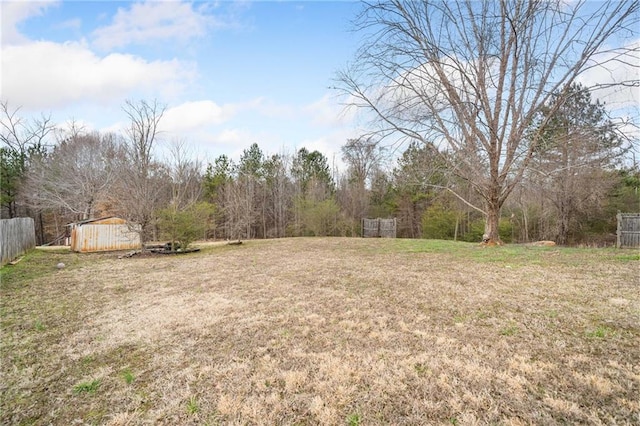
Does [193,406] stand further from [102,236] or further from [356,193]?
[356,193]

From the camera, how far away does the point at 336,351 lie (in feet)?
8.41

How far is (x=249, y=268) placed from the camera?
663 centimetres

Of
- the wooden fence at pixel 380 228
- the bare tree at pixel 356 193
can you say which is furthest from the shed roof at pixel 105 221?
the wooden fence at pixel 380 228

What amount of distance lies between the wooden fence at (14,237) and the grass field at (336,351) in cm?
381

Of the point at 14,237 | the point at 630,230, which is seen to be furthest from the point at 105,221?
the point at 630,230

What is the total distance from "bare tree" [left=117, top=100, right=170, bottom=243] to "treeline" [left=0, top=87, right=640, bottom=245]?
0.04m

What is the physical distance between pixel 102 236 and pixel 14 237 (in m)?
2.62

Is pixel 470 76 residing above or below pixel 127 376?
above

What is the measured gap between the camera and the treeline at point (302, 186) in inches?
345

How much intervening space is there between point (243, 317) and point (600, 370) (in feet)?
10.4

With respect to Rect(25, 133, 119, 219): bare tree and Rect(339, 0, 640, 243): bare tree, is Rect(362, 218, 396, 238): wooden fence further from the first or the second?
Rect(25, 133, 119, 219): bare tree

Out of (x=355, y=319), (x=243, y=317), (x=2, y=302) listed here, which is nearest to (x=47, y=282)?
(x=2, y=302)

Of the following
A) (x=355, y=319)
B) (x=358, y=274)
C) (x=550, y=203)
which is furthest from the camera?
(x=550, y=203)

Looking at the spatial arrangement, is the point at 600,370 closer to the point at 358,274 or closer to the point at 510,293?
the point at 510,293
